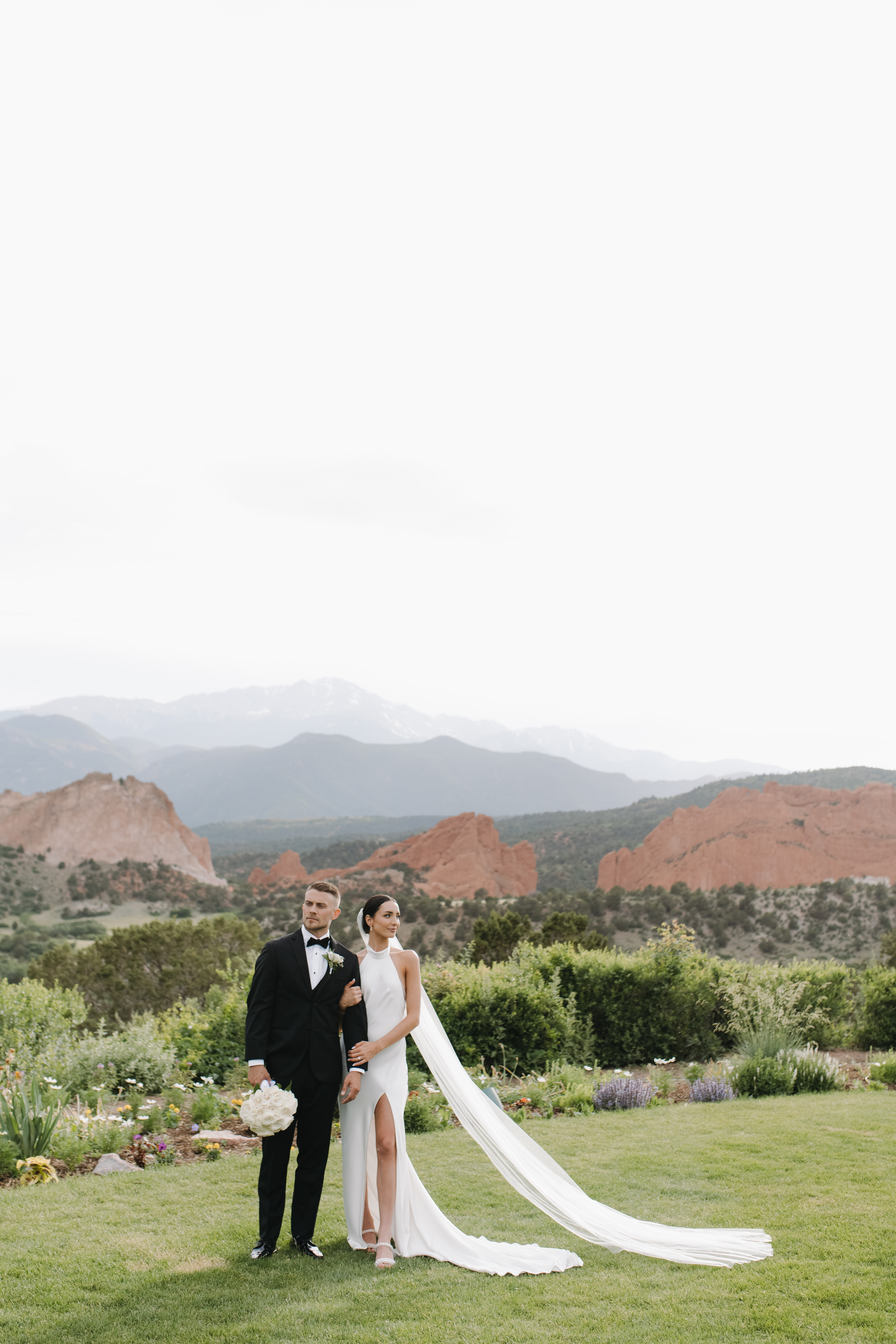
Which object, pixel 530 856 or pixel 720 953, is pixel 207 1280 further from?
pixel 530 856

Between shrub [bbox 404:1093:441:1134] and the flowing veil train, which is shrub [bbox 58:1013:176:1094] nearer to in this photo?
shrub [bbox 404:1093:441:1134]

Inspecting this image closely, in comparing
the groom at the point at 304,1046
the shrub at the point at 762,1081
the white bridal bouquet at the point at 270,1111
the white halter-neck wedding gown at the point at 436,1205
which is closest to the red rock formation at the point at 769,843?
the shrub at the point at 762,1081

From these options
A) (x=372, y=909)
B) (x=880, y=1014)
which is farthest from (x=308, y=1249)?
(x=880, y=1014)

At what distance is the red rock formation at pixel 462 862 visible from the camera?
52.1 m

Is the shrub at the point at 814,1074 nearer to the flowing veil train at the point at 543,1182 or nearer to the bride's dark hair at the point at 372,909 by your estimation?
the flowing veil train at the point at 543,1182

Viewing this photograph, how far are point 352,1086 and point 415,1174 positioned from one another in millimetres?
568

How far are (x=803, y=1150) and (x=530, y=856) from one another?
49308mm

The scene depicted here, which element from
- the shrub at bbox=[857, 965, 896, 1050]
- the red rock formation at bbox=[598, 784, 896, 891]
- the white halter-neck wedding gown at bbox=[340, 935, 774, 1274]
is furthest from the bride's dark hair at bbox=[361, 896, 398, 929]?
the red rock formation at bbox=[598, 784, 896, 891]

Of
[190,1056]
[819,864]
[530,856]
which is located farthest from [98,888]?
[190,1056]

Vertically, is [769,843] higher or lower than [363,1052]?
lower

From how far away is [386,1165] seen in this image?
418cm

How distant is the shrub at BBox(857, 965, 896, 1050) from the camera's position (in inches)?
489

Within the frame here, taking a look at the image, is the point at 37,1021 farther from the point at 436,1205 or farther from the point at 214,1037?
the point at 436,1205

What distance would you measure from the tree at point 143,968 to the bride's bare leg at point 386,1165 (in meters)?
15.3
